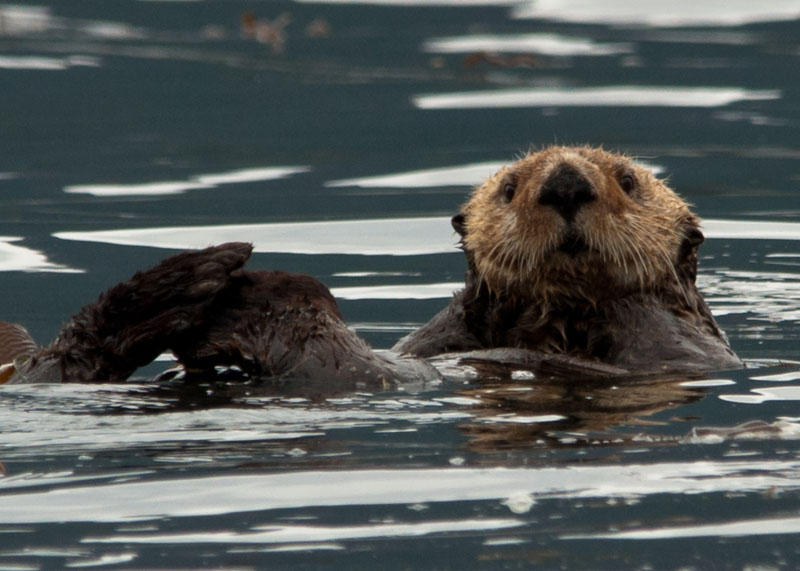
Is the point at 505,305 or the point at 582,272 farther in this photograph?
the point at 505,305

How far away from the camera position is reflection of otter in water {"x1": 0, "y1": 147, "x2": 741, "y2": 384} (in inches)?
199

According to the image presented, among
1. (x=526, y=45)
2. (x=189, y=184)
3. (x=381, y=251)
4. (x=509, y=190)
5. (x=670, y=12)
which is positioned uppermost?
(x=670, y=12)

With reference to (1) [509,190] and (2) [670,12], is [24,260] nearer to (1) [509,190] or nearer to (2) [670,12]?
(1) [509,190]

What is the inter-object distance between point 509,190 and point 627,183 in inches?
18.6

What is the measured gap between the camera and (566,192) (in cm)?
567

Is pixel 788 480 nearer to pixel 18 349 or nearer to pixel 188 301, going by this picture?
pixel 188 301

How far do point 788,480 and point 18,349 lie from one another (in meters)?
3.02

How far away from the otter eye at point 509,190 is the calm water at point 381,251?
93 centimetres

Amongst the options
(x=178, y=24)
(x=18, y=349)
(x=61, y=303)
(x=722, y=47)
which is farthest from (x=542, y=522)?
(x=178, y=24)

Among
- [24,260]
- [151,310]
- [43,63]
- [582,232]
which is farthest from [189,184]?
[151,310]

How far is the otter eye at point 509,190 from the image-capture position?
620cm

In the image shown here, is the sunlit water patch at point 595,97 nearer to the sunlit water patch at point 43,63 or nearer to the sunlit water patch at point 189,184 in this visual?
the sunlit water patch at point 189,184

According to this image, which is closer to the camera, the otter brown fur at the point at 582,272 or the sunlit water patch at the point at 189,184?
the otter brown fur at the point at 582,272

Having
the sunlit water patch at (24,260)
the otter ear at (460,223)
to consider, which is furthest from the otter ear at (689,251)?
the sunlit water patch at (24,260)
